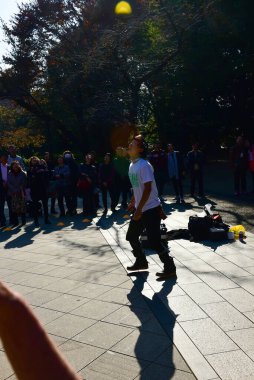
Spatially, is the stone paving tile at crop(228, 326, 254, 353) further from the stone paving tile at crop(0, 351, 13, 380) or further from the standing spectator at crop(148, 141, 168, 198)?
the standing spectator at crop(148, 141, 168, 198)

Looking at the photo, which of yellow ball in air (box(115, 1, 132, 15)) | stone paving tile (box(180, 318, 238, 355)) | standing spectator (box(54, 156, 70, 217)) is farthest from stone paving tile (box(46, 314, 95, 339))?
yellow ball in air (box(115, 1, 132, 15))

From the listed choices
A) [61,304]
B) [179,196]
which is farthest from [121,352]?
[179,196]

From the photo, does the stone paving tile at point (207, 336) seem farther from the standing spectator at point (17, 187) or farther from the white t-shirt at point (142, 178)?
the standing spectator at point (17, 187)

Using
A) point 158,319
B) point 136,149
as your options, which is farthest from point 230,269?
point 136,149

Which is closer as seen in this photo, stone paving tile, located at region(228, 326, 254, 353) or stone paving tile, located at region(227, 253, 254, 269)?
stone paving tile, located at region(228, 326, 254, 353)

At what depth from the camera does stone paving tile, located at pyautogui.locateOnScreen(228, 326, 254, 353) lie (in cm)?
371

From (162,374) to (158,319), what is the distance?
3.73ft

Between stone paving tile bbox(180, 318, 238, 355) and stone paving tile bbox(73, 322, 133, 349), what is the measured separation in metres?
0.61

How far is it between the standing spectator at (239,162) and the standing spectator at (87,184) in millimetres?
4705

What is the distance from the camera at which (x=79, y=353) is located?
3.81 metres

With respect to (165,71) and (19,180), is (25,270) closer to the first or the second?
(19,180)

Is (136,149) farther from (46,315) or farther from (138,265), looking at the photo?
(46,315)

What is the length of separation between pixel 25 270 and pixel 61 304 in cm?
204

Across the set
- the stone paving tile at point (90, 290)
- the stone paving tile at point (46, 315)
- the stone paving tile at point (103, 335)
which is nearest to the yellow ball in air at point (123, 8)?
the stone paving tile at point (90, 290)
